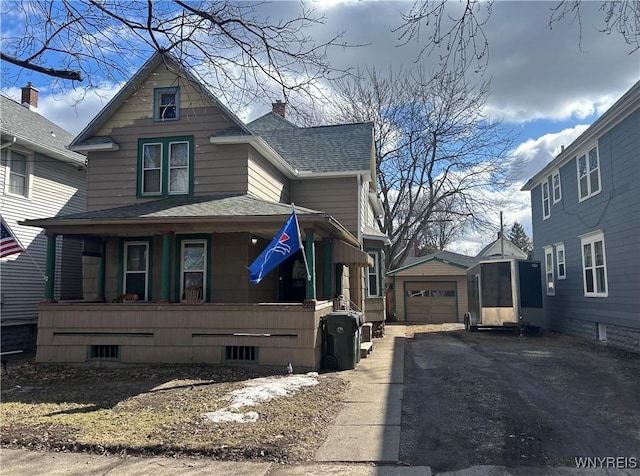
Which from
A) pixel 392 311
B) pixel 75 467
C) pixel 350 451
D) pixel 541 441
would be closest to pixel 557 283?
pixel 392 311

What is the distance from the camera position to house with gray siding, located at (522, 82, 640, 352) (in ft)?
41.0

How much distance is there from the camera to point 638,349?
12.3 metres

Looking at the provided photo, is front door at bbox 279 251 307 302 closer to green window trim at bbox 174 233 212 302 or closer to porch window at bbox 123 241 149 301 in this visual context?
green window trim at bbox 174 233 212 302

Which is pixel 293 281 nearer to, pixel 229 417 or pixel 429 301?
pixel 229 417

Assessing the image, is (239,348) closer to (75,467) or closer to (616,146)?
(75,467)

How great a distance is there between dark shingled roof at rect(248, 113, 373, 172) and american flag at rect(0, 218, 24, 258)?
8383 mm

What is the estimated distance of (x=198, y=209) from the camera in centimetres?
1153

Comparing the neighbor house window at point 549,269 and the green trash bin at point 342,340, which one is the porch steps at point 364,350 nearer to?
the green trash bin at point 342,340

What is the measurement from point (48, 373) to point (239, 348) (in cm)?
392

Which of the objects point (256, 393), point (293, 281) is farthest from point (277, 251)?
point (293, 281)

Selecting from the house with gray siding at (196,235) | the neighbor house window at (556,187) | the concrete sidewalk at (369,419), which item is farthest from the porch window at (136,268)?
the neighbor house window at (556,187)

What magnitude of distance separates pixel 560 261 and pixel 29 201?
18207 mm

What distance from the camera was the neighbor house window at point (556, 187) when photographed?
18312mm

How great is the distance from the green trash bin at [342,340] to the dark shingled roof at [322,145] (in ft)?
21.3
